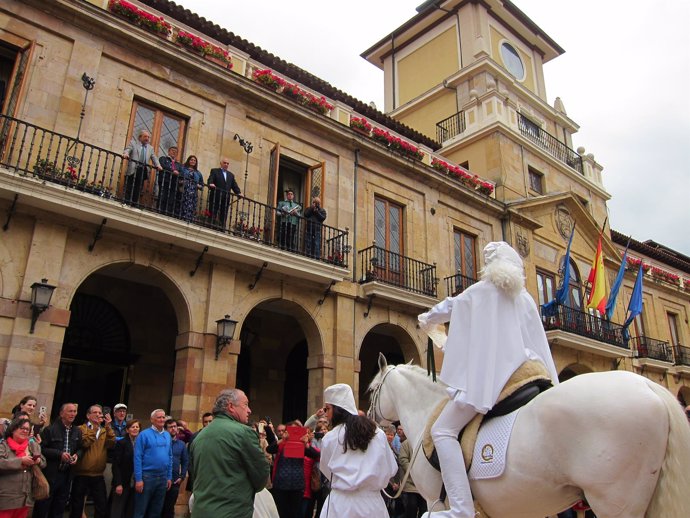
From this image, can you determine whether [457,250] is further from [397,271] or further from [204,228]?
[204,228]

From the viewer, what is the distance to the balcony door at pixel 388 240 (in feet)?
45.2

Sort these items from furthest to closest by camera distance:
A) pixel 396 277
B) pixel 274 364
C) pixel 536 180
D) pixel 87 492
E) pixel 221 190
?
pixel 536 180, pixel 396 277, pixel 274 364, pixel 221 190, pixel 87 492

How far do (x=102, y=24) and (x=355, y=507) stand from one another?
32.8ft

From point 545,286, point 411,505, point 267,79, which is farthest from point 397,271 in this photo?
point 545,286

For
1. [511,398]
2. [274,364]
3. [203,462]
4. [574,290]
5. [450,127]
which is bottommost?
[203,462]

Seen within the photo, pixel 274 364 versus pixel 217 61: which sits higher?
pixel 217 61

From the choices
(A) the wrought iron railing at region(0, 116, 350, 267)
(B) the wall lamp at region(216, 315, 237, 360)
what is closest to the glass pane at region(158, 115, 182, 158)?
(A) the wrought iron railing at region(0, 116, 350, 267)

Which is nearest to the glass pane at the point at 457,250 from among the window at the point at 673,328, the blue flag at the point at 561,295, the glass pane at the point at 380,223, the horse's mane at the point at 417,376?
the glass pane at the point at 380,223

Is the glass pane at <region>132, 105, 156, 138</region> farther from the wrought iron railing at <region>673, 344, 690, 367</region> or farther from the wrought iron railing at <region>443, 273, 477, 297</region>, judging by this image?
the wrought iron railing at <region>673, 344, 690, 367</region>

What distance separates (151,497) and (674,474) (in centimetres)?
633

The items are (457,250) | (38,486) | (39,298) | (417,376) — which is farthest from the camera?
(457,250)

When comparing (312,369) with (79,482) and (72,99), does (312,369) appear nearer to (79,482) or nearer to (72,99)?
(79,482)

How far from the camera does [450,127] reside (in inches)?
836

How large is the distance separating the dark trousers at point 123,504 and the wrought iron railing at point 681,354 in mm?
23173
